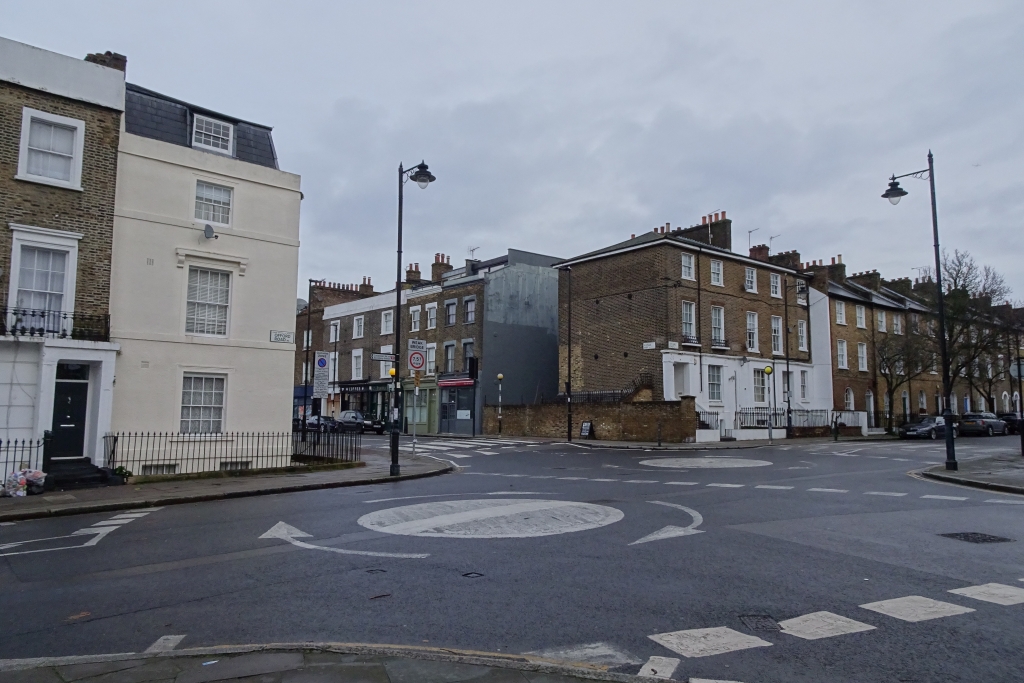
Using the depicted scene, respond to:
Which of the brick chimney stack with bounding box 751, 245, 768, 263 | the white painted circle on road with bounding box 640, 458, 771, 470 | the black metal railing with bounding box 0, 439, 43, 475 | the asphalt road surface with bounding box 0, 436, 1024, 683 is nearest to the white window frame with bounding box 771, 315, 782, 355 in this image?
the brick chimney stack with bounding box 751, 245, 768, 263

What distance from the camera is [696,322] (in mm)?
38656

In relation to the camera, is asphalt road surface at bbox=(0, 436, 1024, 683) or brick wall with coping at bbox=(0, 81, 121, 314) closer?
asphalt road surface at bbox=(0, 436, 1024, 683)

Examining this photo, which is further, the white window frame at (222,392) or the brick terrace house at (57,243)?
the white window frame at (222,392)

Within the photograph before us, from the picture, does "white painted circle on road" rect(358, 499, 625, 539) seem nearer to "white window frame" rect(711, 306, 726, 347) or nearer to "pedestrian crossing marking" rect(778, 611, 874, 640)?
"pedestrian crossing marking" rect(778, 611, 874, 640)

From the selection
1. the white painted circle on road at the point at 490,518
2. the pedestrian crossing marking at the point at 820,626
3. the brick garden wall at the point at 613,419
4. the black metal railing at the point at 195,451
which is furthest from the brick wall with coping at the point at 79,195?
the brick garden wall at the point at 613,419

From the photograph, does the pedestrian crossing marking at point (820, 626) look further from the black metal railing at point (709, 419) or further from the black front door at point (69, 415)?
the black metal railing at point (709, 419)

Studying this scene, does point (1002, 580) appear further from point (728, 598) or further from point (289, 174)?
point (289, 174)

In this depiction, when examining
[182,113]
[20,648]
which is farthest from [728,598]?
[182,113]

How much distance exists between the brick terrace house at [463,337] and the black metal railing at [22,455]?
87.0 feet

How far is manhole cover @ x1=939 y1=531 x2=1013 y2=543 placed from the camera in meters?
9.00

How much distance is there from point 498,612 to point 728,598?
6.99 ft

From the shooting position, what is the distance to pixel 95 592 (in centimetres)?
698

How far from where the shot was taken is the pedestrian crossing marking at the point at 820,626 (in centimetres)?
543

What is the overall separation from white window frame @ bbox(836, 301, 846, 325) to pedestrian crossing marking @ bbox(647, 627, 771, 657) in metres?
45.7
